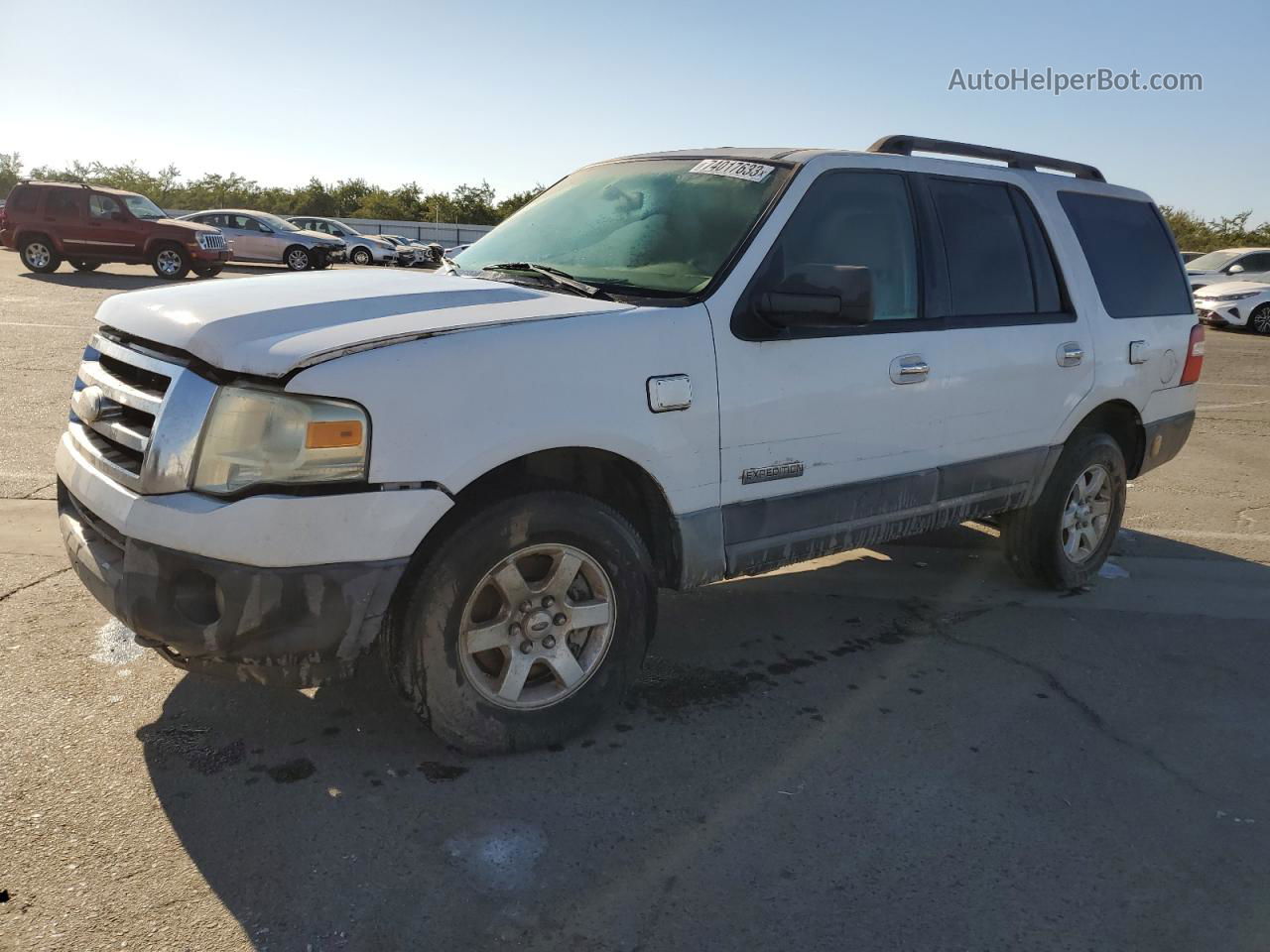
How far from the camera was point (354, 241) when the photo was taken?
108 ft

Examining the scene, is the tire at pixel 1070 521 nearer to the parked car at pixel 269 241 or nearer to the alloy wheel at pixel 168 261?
the alloy wheel at pixel 168 261

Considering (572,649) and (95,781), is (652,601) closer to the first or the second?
(572,649)

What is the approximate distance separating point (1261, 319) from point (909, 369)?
2077 cm

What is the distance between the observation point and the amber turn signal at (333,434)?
2773mm

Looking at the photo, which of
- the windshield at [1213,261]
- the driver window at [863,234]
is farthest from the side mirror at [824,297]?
the windshield at [1213,261]

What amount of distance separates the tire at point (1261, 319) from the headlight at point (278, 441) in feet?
74.3

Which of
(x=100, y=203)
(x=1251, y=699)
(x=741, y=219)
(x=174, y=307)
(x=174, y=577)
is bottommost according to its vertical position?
(x=1251, y=699)

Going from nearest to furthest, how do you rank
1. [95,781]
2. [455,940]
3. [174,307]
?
[455,940] < [95,781] < [174,307]

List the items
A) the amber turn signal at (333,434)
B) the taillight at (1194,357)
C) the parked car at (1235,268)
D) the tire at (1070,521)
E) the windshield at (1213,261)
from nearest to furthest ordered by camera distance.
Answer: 1. the amber turn signal at (333,434)
2. the tire at (1070,521)
3. the taillight at (1194,357)
4. the parked car at (1235,268)
5. the windshield at (1213,261)

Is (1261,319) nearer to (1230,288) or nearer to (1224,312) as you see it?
(1224,312)

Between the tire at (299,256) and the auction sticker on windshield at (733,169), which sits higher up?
the tire at (299,256)

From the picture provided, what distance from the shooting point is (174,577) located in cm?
281

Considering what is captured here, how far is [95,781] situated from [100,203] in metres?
21.4

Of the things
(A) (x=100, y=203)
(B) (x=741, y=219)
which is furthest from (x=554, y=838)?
(A) (x=100, y=203)
